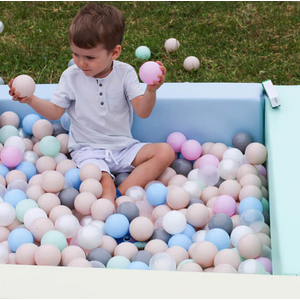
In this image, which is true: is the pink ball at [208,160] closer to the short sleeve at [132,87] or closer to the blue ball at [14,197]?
the short sleeve at [132,87]

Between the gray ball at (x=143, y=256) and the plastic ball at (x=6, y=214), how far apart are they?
1.40 feet

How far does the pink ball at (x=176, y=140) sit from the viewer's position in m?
2.06

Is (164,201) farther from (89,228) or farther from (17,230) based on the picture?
(17,230)

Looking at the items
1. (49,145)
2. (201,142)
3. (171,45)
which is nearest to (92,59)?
(49,145)

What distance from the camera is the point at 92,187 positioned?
178cm

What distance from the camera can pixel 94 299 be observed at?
1013 millimetres

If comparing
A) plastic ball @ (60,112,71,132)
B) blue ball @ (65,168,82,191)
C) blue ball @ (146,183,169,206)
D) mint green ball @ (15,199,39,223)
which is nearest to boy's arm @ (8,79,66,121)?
plastic ball @ (60,112,71,132)

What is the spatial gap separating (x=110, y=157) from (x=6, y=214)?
485 millimetres

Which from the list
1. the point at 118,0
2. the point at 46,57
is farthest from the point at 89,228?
the point at 118,0

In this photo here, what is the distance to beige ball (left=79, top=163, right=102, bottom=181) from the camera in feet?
6.00

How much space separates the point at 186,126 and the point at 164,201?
0.41 m

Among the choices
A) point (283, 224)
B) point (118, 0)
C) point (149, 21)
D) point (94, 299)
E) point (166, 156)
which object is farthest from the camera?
point (118, 0)

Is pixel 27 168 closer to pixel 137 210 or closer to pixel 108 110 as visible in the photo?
pixel 108 110

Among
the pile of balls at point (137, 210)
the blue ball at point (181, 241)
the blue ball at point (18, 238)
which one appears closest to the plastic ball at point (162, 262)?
the pile of balls at point (137, 210)
